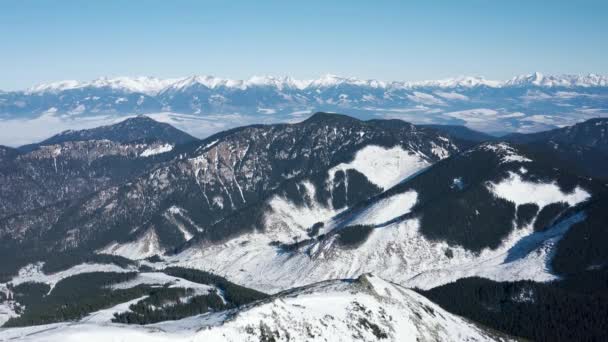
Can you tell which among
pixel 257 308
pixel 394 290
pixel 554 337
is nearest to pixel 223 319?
pixel 257 308

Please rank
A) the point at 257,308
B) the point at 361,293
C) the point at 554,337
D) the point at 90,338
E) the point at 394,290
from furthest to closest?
the point at 554,337, the point at 394,290, the point at 361,293, the point at 257,308, the point at 90,338

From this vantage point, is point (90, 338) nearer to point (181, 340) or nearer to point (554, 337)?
point (181, 340)

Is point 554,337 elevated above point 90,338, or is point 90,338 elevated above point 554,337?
point 90,338

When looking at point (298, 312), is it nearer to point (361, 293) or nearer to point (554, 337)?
point (361, 293)

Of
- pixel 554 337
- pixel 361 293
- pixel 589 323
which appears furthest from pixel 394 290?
pixel 589 323

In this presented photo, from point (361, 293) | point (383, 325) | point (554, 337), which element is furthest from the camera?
point (554, 337)

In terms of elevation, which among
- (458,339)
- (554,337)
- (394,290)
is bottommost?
(554,337)

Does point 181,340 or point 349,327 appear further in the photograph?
point 349,327
